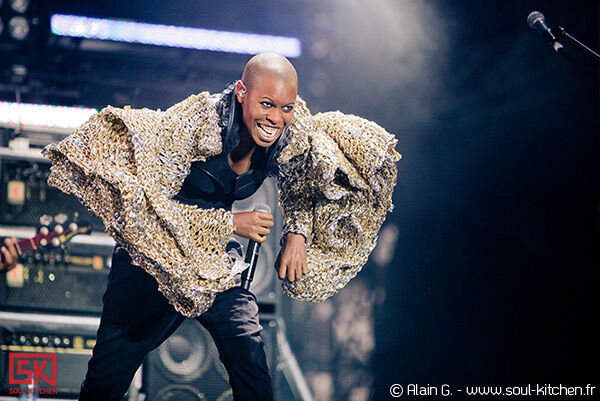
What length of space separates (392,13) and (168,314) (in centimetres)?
281

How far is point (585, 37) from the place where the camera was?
4148 millimetres

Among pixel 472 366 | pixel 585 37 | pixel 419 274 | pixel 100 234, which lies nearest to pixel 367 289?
pixel 419 274

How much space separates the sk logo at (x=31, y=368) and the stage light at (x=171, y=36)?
69.8 inches

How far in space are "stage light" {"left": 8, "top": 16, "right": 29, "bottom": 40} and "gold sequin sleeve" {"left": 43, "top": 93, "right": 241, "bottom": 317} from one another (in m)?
1.88

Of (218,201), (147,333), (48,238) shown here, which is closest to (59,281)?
(48,238)

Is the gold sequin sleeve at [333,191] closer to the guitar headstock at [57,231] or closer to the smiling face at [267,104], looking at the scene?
the smiling face at [267,104]

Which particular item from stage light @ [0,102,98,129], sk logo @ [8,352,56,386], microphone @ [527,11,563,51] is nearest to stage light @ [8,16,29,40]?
stage light @ [0,102,98,129]

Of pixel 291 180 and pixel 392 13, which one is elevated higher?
pixel 392 13

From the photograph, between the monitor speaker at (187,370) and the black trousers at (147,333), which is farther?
the monitor speaker at (187,370)

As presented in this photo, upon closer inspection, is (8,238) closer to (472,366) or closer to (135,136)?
(135,136)

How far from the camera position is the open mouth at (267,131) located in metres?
2.04

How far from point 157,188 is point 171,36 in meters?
2.11

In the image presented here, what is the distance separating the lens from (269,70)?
78.8 inches

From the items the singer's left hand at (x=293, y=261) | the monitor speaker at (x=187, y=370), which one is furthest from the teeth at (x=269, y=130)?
the monitor speaker at (x=187, y=370)
